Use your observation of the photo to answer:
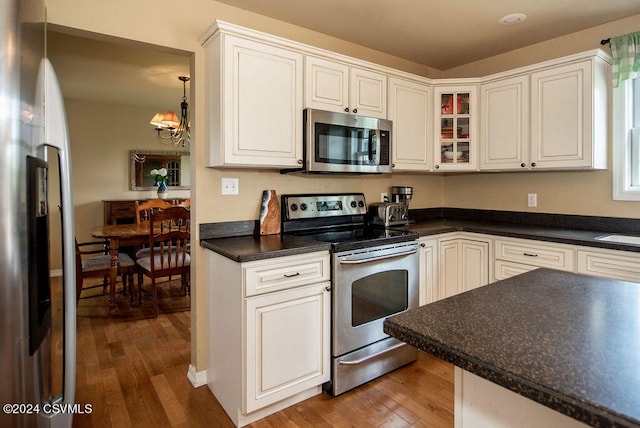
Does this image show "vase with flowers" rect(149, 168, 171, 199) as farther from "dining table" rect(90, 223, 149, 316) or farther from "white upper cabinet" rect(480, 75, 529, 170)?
"white upper cabinet" rect(480, 75, 529, 170)

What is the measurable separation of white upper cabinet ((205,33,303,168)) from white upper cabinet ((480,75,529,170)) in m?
1.63

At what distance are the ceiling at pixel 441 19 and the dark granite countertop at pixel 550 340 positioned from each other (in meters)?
1.99

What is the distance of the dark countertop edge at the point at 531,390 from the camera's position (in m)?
0.52

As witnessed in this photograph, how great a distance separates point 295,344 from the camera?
1.98 m

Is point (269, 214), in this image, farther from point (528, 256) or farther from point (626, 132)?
point (626, 132)

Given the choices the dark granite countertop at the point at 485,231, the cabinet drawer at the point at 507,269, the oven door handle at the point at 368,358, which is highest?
the dark granite countertop at the point at 485,231

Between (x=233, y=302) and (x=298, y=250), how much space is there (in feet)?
1.39

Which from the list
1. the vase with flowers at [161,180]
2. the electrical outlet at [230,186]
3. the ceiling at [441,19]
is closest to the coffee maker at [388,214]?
the electrical outlet at [230,186]

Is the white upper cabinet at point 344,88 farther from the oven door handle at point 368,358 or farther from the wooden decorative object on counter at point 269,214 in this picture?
the oven door handle at point 368,358

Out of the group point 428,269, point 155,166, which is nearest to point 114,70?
point 155,166

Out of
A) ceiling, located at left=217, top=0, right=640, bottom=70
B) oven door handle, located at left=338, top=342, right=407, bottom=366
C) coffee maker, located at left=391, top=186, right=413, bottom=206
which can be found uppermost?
ceiling, located at left=217, top=0, right=640, bottom=70

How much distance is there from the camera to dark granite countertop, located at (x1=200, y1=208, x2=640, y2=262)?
1959mm

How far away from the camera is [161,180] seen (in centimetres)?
543

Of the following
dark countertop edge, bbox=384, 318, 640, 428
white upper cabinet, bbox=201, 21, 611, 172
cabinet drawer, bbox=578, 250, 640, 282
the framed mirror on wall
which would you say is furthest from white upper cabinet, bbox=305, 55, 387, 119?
the framed mirror on wall
